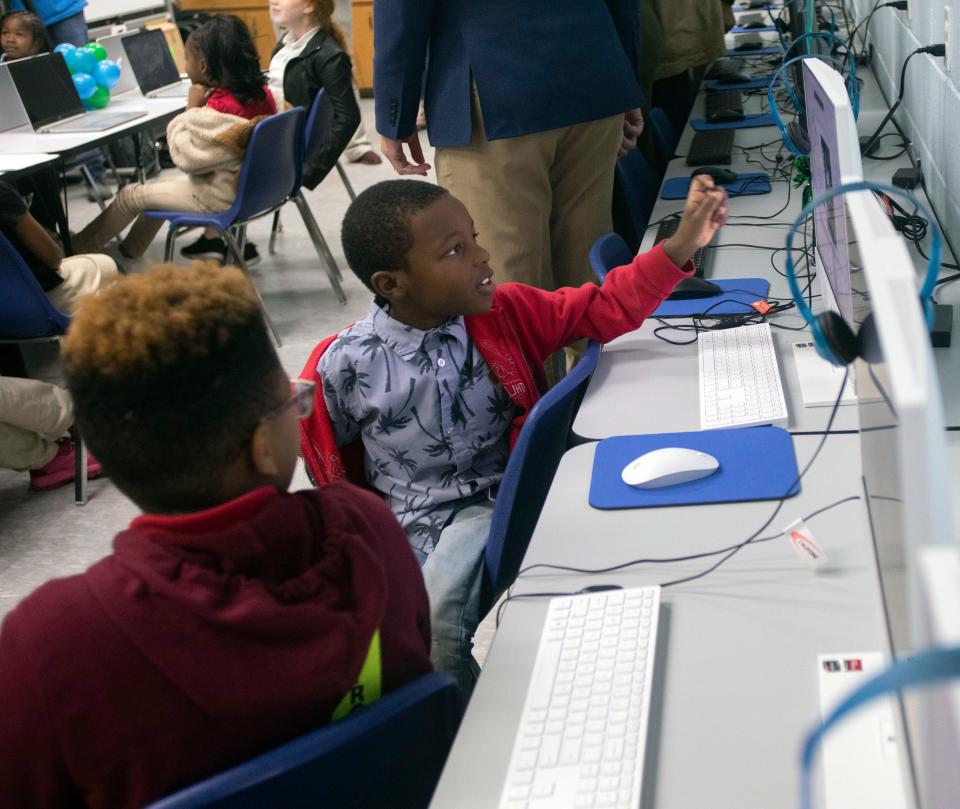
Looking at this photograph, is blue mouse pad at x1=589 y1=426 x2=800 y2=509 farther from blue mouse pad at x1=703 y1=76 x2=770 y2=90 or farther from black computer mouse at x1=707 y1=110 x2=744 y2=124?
blue mouse pad at x1=703 y1=76 x2=770 y2=90

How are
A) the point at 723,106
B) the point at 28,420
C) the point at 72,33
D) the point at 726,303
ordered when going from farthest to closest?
the point at 72,33 → the point at 723,106 → the point at 28,420 → the point at 726,303

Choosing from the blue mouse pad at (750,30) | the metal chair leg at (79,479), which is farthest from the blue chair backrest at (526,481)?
the blue mouse pad at (750,30)

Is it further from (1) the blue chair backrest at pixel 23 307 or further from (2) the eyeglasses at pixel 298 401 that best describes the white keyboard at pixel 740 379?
(1) the blue chair backrest at pixel 23 307

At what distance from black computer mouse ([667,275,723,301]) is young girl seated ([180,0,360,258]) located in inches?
109

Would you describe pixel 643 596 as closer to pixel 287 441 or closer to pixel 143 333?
pixel 287 441

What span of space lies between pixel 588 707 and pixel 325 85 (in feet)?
13.1

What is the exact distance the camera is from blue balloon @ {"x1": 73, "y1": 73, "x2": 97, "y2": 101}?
4992 mm

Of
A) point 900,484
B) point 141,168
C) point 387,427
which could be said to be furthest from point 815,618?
point 141,168

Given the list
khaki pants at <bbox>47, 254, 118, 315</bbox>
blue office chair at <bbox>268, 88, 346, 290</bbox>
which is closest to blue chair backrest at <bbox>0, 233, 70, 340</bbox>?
khaki pants at <bbox>47, 254, 118, 315</bbox>

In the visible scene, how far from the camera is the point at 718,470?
1451 mm

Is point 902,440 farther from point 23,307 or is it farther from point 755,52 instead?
point 755,52

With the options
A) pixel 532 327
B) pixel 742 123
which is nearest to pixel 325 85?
pixel 742 123

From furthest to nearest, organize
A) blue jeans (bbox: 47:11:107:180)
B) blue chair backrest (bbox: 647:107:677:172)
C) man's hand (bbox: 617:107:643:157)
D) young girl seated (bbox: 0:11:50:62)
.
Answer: blue jeans (bbox: 47:11:107:180), young girl seated (bbox: 0:11:50:62), blue chair backrest (bbox: 647:107:677:172), man's hand (bbox: 617:107:643:157)

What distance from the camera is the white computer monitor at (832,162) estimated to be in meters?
1.21
